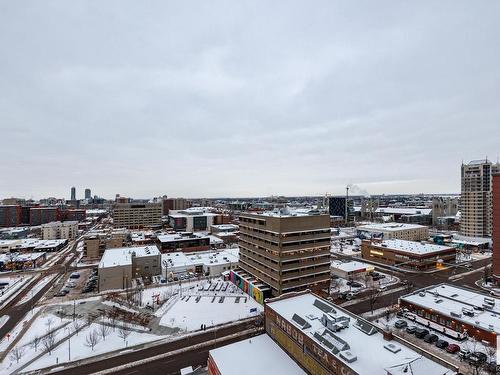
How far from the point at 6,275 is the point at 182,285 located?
75.7 meters

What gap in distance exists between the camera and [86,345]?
2098 inches

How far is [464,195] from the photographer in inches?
6550

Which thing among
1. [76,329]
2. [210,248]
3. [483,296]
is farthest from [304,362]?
[210,248]

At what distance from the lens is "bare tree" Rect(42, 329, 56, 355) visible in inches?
2041

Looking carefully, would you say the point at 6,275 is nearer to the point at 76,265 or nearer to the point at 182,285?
the point at 76,265

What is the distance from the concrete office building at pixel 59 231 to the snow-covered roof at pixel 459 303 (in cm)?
20137

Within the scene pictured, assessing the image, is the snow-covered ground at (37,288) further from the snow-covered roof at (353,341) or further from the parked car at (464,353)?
the parked car at (464,353)

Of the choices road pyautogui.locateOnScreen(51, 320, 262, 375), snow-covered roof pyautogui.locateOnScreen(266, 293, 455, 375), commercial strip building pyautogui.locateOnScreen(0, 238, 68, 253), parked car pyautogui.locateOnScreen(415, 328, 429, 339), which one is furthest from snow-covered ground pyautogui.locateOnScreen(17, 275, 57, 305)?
parked car pyautogui.locateOnScreen(415, 328, 429, 339)

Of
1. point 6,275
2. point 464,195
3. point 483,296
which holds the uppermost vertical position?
point 464,195

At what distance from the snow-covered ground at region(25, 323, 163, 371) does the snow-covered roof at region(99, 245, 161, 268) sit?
1288 inches

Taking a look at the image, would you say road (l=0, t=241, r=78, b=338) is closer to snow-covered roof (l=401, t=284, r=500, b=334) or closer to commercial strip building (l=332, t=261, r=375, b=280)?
commercial strip building (l=332, t=261, r=375, b=280)

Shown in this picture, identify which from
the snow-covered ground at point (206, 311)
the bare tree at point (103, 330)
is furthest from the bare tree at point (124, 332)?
the snow-covered ground at point (206, 311)

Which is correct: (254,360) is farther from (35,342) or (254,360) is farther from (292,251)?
(35,342)

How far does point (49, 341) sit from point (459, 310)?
86086mm
